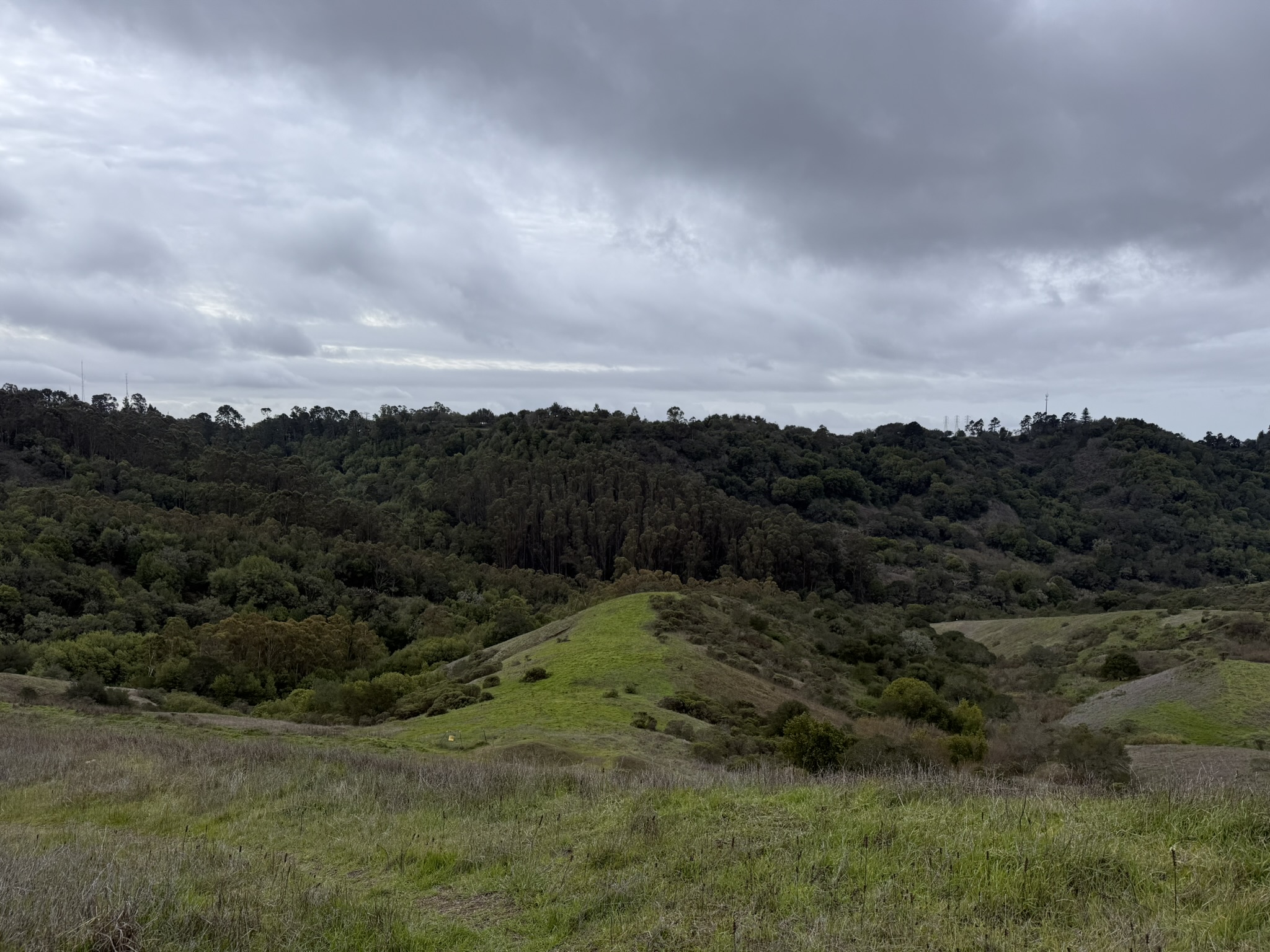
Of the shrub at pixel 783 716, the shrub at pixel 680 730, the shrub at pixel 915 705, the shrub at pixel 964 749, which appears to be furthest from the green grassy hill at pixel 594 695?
the shrub at pixel 964 749

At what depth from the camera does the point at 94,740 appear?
16078 mm

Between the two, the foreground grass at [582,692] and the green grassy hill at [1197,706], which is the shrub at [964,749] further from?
the green grassy hill at [1197,706]

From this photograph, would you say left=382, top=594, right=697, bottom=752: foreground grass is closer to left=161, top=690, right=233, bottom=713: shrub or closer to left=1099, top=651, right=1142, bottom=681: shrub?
left=161, top=690, right=233, bottom=713: shrub

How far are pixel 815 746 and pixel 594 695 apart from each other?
8244mm

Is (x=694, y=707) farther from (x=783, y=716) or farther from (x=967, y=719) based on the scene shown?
(x=967, y=719)

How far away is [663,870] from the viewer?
6.58m

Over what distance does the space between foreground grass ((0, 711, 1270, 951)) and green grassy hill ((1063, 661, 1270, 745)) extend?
2187 centimetres

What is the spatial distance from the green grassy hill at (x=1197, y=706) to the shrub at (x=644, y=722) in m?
15.4

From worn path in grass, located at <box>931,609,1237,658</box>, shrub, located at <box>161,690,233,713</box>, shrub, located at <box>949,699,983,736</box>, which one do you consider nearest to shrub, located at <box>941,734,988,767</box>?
shrub, located at <box>949,699,983,736</box>

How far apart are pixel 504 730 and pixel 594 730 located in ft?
7.60

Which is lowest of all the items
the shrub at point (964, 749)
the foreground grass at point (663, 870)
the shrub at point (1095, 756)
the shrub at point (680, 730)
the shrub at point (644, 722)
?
the shrub at point (680, 730)

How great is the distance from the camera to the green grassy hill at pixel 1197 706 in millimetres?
25359

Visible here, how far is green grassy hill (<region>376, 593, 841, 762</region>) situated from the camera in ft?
63.8

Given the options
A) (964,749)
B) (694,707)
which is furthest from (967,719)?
(694,707)
